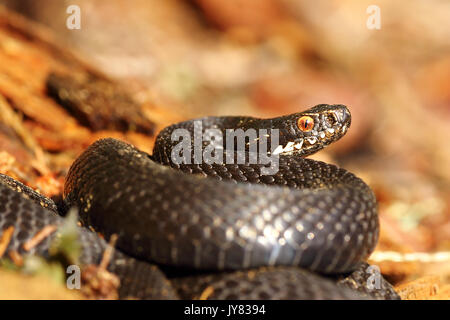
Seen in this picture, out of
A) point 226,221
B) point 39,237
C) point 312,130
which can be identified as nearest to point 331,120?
point 312,130

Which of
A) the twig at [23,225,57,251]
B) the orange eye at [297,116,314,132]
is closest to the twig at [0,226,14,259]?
the twig at [23,225,57,251]

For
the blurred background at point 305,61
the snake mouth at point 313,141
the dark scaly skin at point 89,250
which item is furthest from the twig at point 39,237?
the blurred background at point 305,61

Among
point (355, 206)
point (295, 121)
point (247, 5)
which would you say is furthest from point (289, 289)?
point (247, 5)

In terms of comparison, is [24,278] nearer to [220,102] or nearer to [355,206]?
[355,206]

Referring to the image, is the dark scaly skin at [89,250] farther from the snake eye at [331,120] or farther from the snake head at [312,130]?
the snake eye at [331,120]
